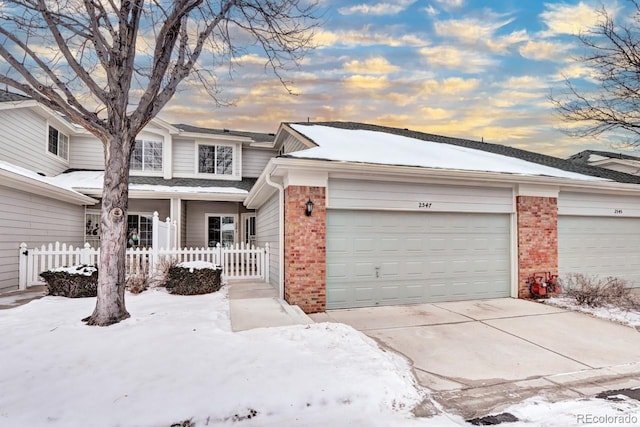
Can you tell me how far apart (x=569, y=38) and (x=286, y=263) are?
32.3 feet

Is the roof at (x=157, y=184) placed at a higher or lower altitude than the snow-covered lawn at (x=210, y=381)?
higher

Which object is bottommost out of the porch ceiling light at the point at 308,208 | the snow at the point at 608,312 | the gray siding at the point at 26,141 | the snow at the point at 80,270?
the snow at the point at 608,312

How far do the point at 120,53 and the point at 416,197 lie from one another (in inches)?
244

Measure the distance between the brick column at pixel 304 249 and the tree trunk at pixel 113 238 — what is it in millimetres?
2897

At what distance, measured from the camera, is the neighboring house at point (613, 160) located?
15.9 metres

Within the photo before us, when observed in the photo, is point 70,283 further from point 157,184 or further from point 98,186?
point 157,184

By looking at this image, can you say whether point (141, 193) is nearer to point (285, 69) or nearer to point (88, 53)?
point (88, 53)

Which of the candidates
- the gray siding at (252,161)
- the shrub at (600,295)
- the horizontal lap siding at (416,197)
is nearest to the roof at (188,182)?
the gray siding at (252,161)

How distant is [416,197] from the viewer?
8195 millimetres

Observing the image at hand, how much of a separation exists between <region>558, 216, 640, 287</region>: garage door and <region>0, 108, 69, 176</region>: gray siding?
52.9 feet

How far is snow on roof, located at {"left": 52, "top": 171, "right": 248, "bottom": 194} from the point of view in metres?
12.8

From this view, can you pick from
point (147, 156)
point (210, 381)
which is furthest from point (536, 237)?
point (147, 156)

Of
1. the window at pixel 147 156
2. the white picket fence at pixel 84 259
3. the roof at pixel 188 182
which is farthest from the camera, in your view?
the window at pixel 147 156

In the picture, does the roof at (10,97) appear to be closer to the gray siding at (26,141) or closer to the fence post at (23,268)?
the gray siding at (26,141)
